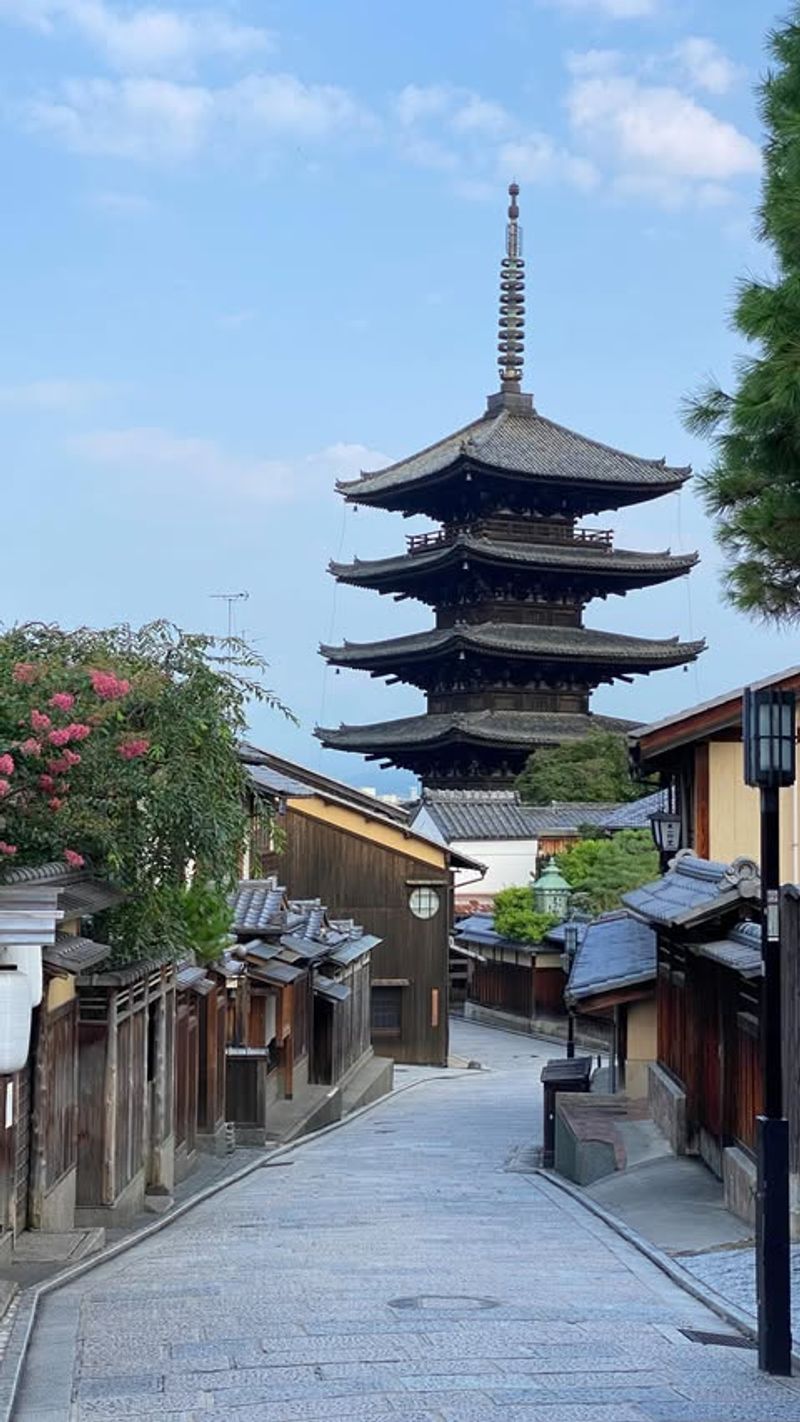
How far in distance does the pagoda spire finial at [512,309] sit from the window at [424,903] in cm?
2797

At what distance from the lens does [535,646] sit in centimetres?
5869

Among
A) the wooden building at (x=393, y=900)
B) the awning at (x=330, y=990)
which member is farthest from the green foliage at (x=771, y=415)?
the wooden building at (x=393, y=900)

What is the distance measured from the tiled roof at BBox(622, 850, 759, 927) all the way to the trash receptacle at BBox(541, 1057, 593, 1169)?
3.41m

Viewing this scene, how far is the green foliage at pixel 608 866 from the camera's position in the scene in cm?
4697

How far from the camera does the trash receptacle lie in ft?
74.3

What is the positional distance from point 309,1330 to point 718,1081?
8688 millimetres

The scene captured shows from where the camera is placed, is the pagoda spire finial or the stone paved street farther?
the pagoda spire finial

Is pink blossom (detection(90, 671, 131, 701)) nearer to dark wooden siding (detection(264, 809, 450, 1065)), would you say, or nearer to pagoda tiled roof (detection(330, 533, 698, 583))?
dark wooden siding (detection(264, 809, 450, 1065))

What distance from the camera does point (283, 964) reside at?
2703cm

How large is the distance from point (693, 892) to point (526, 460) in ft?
144

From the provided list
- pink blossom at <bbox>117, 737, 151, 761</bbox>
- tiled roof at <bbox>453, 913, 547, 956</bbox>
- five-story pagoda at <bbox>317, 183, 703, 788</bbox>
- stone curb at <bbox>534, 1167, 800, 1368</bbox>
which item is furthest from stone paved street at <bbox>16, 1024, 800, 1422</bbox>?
five-story pagoda at <bbox>317, 183, 703, 788</bbox>

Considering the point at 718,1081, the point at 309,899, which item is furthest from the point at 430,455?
the point at 718,1081

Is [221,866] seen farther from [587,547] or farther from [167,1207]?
[587,547]

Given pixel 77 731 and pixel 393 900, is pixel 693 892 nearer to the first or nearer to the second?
pixel 77 731
